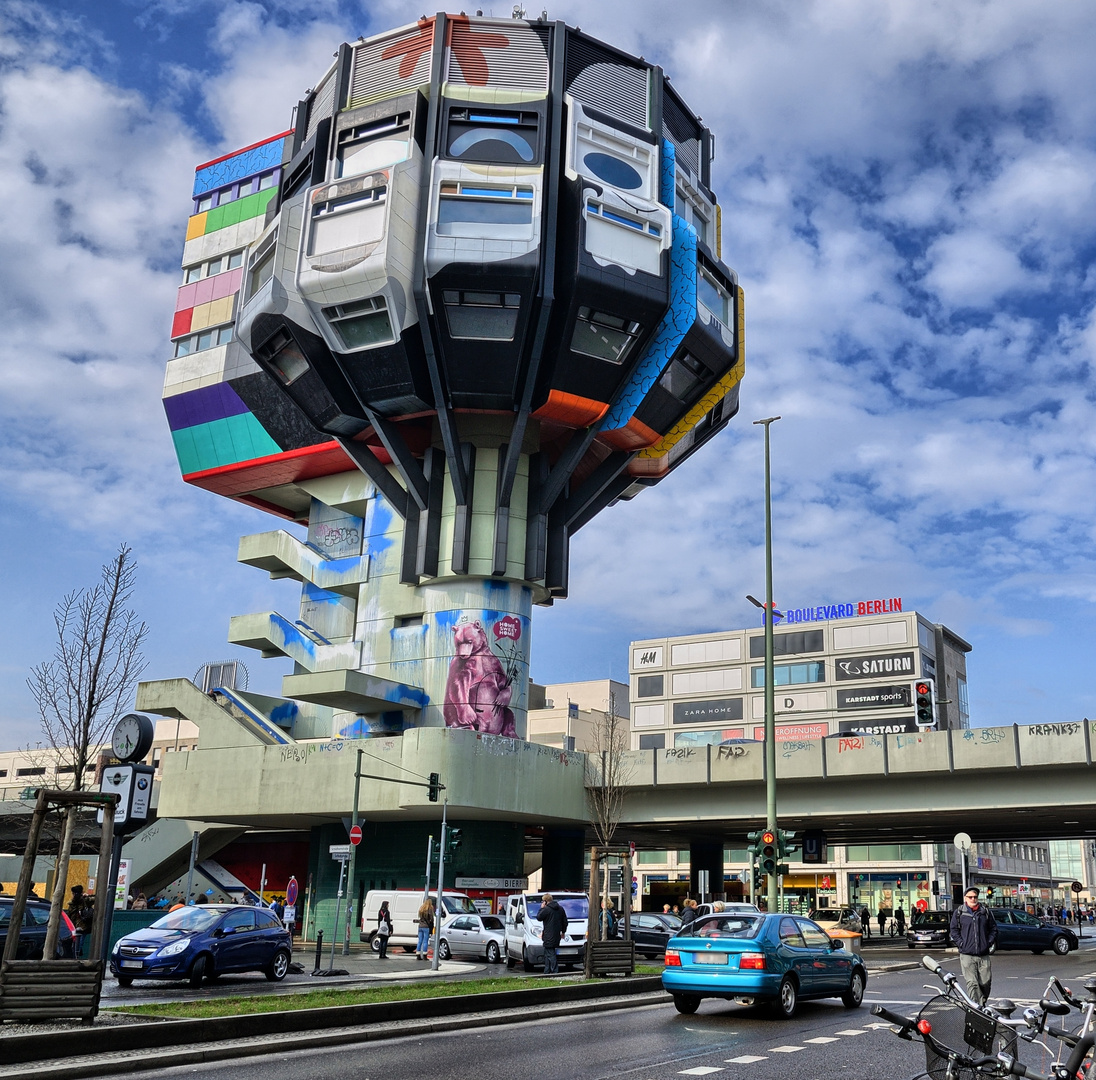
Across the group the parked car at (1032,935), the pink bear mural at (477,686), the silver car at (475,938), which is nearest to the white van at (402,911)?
the silver car at (475,938)

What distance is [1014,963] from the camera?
111 feet

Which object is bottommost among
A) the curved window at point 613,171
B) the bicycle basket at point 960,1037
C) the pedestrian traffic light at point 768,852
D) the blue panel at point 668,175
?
the bicycle basket at point 960,1037

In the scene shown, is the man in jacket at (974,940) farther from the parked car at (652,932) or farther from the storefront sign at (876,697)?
the storefront sign at (876,697)

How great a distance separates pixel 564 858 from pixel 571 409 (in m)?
22.2

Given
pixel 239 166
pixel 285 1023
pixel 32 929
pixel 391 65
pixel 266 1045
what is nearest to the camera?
pixel 266 1045

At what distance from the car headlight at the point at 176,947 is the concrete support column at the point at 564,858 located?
36902mm

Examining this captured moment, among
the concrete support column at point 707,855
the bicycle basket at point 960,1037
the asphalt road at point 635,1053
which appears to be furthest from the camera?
the concrete support column at point 707,855

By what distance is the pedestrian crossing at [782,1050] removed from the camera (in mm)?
10966

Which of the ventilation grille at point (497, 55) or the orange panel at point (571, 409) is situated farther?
the ventilation grille at point (497, 55)

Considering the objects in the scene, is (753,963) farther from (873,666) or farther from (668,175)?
(873,666)

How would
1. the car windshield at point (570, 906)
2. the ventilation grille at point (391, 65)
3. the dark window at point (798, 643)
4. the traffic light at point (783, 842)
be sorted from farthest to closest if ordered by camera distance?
the dark window at point (798, 643) < the ventilation grille at point (391, 65) < the traffic light at point (783, 842) < the car windshield at point (570, 906)

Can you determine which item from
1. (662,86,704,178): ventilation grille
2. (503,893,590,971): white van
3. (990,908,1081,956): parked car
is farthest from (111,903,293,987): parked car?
(662,86,704,178): ventilation grille

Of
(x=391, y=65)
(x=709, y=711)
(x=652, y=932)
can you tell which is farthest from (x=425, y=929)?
(x=709, y=711)

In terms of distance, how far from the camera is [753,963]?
52.3ft
